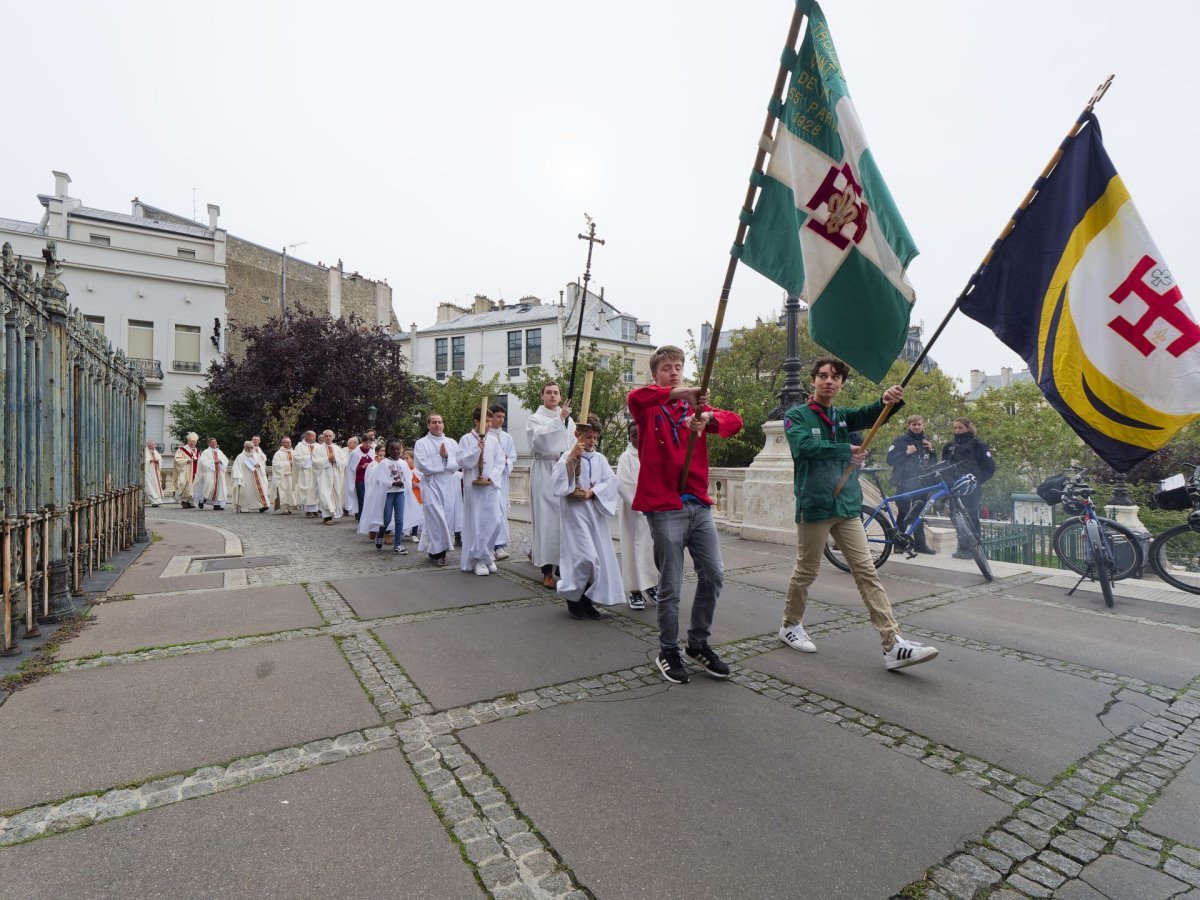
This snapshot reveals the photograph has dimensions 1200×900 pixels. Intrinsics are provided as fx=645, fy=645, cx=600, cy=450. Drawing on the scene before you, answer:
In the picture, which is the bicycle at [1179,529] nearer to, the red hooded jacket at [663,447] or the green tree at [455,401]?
the red hooded jacket at [663,447]

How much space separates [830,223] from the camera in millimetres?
3822

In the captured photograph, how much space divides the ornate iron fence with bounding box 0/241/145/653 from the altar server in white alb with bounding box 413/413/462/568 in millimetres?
3595

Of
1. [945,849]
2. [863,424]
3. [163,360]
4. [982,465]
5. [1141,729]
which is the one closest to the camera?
[945,849]

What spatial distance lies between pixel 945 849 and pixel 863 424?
285 centimetres

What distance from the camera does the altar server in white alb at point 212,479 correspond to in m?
19.5

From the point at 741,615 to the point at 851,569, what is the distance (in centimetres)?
158

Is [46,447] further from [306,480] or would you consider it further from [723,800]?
[306,480]

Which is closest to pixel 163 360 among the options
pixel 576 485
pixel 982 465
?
pixel 576 485

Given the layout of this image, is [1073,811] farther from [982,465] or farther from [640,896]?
[982,465]

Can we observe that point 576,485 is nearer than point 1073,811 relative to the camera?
No

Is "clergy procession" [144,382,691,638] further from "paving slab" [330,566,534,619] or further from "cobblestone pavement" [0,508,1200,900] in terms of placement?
"cobblestone pavement" [0,508,1200,900]

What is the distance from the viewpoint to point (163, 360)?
3041 cm

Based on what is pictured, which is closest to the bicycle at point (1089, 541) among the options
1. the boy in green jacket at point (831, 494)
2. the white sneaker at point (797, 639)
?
the boy in green jacket at point (831, 494)

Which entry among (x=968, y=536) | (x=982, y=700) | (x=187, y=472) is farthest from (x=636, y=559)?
(x=187, y=472)
